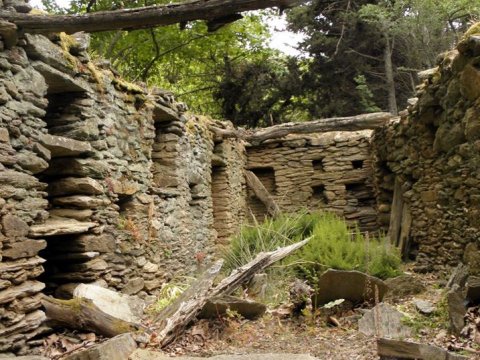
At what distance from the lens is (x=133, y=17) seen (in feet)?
13.1

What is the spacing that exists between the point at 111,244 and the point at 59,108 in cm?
157

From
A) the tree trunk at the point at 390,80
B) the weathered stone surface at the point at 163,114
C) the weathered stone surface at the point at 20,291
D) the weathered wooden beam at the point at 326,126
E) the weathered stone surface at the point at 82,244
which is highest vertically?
the tree trunk at the point at 390,80

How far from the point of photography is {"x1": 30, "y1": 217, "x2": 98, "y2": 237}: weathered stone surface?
4.26 meters

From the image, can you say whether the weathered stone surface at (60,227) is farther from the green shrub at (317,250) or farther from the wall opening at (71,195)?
the green shrub at (317,250)

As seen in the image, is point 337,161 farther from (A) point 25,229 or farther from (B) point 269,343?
(A) point 25,229

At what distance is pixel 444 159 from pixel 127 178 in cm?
415

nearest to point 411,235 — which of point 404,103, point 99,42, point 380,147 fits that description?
point 380,147

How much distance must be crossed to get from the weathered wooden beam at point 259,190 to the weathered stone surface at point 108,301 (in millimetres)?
7480

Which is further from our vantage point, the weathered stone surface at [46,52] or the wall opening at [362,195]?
the wall opening at [362,195]

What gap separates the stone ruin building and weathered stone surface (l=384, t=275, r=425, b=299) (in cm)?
67

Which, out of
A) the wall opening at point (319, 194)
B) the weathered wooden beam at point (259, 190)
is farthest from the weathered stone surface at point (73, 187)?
the wall opening at point (319, 194)

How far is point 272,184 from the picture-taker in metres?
12.5

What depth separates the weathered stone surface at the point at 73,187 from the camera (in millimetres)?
5020

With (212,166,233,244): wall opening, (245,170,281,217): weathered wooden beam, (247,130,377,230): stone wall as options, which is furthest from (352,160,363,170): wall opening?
(212,166,233,244): wall opening
